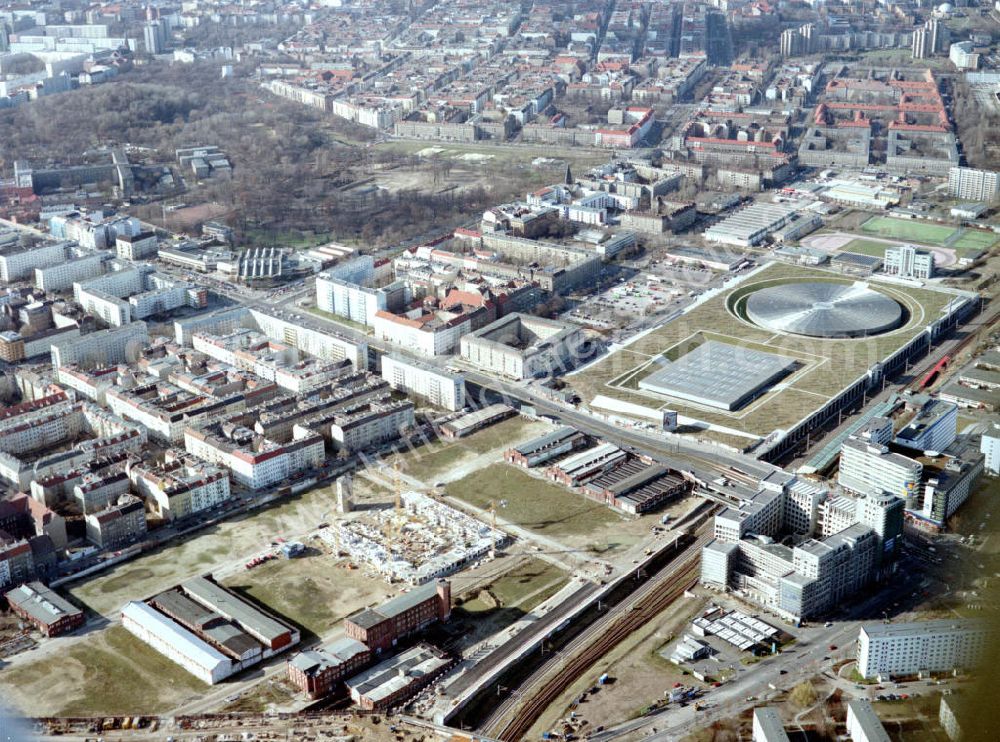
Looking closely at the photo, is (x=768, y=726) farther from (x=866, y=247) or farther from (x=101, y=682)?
(x=866, y=247)

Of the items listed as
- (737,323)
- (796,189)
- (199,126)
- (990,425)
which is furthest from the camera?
(199,126)

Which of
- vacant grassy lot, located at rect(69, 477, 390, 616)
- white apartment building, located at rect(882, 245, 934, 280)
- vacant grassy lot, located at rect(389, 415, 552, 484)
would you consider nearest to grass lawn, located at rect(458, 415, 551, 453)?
vacant grassy lot, located at rect(389, 415, 552, 484)

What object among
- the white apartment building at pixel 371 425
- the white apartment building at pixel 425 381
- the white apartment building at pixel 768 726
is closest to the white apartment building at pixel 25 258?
the white apartment building at pixel 425 381

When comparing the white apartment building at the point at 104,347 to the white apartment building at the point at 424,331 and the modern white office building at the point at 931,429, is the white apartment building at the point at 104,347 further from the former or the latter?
the modern white office building at the point at 931,429

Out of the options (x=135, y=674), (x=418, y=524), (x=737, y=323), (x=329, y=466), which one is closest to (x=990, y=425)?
(x=737, y=323)

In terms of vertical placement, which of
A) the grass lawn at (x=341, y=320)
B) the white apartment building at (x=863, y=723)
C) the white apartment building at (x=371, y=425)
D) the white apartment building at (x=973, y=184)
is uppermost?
the white apartment building at (x=973, y=184)

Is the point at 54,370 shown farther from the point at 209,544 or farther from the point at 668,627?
the point at 668,627

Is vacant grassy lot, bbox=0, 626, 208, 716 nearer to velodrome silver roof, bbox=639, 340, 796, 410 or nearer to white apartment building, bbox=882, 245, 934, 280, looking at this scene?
velodrome silver roof, bbox=639, 340, 796, 410
